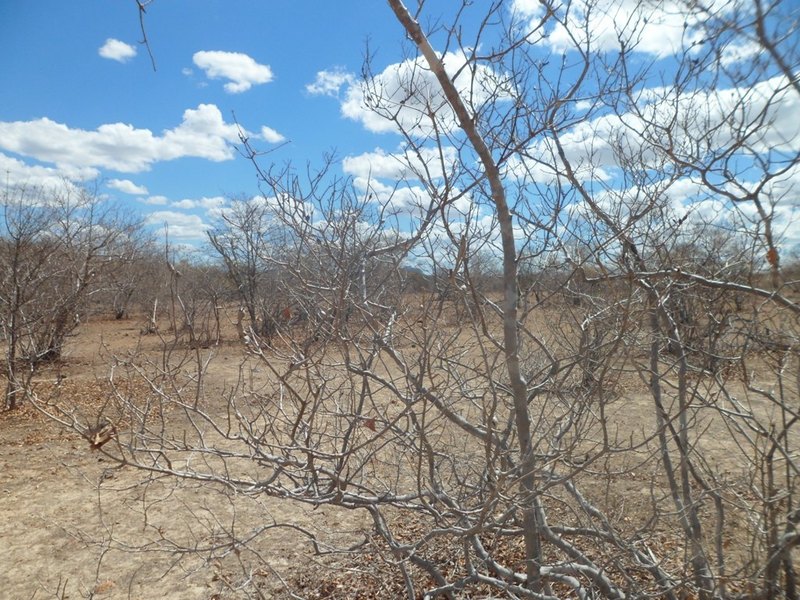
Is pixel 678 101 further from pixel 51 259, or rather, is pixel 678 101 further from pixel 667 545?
pixel 51 259

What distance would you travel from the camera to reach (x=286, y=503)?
595 centimetres

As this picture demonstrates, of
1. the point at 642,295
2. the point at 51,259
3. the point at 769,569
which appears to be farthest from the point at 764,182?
the point at 51,259

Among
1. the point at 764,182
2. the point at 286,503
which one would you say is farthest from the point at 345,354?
the point at 286,503

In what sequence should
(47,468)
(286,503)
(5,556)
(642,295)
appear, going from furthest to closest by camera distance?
(47,468) < (286,503) < (5,556) < (642,295)

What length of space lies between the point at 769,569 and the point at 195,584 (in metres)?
3.75

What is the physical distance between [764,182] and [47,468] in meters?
7.74

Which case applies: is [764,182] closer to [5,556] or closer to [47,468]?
[5,556]

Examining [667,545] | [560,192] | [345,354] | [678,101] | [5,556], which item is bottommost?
[5,556]

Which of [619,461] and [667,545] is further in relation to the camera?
[619,461]

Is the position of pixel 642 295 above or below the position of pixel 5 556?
above

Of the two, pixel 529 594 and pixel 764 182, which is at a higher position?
pixel 764 182

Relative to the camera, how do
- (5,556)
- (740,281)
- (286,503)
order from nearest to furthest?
(740,281), (5,556), (286,503)

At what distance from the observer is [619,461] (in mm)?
6496

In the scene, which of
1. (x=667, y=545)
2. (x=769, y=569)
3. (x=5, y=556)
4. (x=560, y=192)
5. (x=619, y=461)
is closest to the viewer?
(x=769, y=569)
